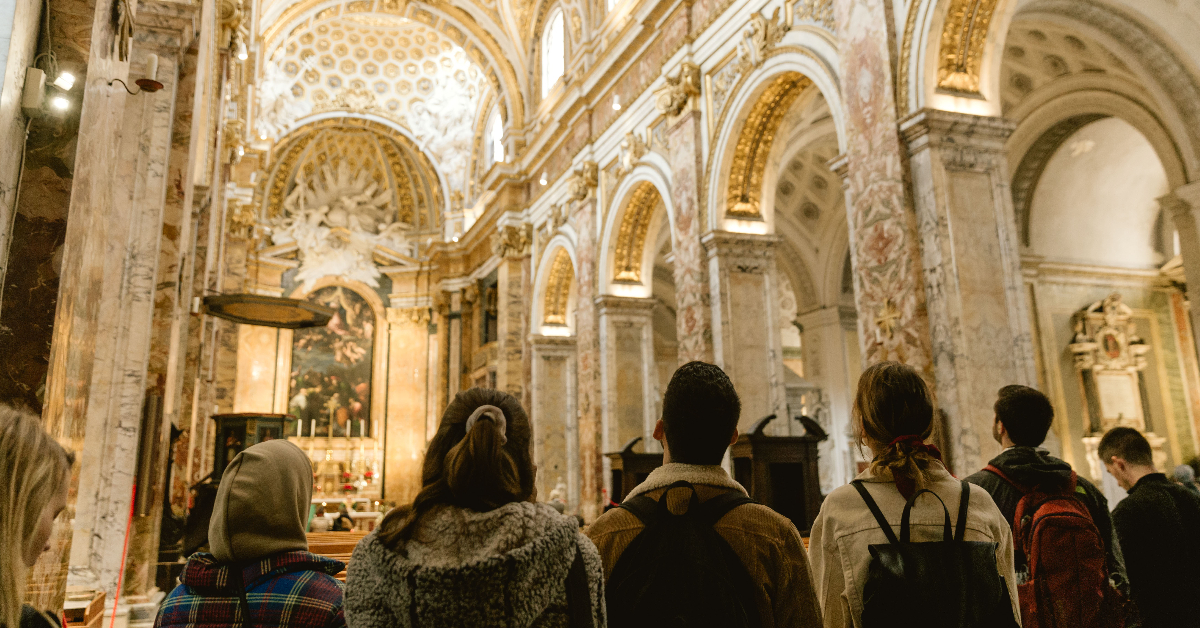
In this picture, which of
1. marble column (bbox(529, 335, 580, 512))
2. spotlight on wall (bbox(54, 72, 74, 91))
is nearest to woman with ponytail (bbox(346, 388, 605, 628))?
spotlight on wall (bbox(54, 72, 74, 91))

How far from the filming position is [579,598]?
1.65m

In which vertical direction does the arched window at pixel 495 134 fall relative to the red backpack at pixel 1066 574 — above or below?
above

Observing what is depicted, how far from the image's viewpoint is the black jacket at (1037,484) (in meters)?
2.61

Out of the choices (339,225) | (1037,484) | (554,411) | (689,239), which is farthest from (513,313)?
(1037,484)

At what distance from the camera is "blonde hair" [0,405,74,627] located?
1393mm

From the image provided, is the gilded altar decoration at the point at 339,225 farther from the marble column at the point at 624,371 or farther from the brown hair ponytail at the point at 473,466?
the brown hair ponytail at the point at 473,466

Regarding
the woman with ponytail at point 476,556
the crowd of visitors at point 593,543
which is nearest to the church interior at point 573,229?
the crowd of visitors at point 593,543

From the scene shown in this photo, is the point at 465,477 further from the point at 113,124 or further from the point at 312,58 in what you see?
the point at 312,58

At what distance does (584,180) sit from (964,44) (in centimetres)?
782

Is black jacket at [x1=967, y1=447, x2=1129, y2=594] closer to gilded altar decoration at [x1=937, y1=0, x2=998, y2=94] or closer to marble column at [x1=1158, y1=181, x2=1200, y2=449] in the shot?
gilded altar decoration at [x1=937, y1=0, x2=998, y2=94]

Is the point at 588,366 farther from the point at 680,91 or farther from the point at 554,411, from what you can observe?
the point at 680,91

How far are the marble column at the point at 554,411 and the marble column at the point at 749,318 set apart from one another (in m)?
5.36

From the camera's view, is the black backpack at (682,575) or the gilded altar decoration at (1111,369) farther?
the gilded altar decoration at (1111,369)

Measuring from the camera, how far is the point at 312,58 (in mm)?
21672
